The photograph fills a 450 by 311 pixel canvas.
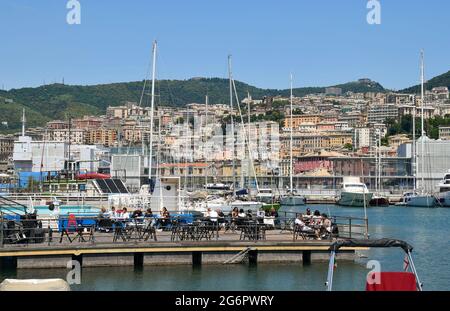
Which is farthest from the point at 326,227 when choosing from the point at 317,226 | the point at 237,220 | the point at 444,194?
the point at 444,194

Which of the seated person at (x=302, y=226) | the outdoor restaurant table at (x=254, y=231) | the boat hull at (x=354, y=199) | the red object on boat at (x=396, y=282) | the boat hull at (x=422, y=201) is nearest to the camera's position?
the red object on boat at (x=396, y=282)

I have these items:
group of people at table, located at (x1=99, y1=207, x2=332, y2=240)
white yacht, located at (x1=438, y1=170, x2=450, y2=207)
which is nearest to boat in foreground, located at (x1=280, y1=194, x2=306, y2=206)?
white yacht, located at (x1=438, y1=170, x2=450, y2=207)

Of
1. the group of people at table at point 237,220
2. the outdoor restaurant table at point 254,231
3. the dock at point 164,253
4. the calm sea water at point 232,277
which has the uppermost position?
the group of people at table at point 237,220

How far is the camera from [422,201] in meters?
103

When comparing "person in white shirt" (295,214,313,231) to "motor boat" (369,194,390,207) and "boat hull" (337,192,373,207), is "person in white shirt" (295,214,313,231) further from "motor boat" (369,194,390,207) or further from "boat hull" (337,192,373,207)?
"motor boat" (369,194,390,207)

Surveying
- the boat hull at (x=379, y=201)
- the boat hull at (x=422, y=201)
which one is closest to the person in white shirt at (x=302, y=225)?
the boat hull at (x=422, y=201)

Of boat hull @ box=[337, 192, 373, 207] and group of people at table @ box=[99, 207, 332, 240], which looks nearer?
group of people at table @ box=[99, 207, 332, 240]

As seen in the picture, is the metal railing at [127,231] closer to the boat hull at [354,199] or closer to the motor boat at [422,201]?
the boat hull at [354,199]

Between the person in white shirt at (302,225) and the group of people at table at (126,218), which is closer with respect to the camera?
the group of people at table at (126,218)

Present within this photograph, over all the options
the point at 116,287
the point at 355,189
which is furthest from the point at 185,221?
the point at 355,189

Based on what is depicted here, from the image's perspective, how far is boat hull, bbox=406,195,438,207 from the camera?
10186 centimetres

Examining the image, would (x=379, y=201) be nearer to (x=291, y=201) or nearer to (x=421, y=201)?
(x=421, y=201)

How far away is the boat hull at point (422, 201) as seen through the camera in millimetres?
101856
